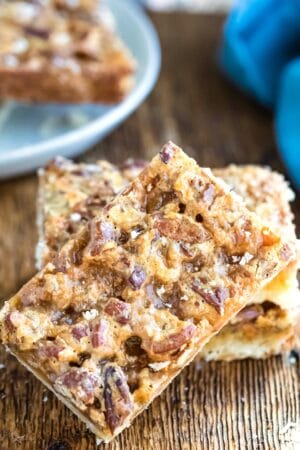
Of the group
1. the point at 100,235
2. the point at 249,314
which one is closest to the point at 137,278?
the point at 100,235

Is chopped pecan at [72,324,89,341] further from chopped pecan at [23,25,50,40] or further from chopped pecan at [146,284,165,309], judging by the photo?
chopped pecan at [23,25,50,40]

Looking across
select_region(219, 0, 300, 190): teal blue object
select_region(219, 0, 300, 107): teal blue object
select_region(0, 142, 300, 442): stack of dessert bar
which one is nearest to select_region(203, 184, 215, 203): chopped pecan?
select_region(0, 142, 300, 442): stack of dessert bar

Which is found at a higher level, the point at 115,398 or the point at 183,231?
the point at 183,231

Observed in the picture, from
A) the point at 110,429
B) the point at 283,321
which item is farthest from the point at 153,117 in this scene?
the point at 110,429

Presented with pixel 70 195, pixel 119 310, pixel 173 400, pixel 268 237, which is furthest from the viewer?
pixel 70 195

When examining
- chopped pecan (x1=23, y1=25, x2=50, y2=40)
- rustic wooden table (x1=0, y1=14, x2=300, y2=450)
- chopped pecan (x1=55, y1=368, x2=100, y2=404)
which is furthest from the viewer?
chopped pecan (x1=23, y1=25, x2=50, y2=40)

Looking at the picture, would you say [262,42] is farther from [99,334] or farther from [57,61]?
[99,334]

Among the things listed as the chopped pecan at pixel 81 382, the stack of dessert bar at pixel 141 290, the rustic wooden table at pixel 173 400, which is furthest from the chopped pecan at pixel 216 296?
the rustic wooden table at pixel 173 400
